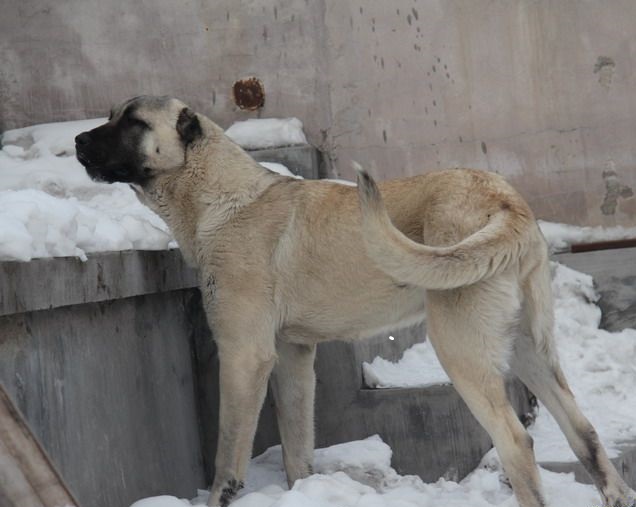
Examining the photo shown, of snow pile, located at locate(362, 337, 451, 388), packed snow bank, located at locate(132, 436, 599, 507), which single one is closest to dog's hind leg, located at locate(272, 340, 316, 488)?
packed snow bank, located at locate(132, 436, 599, 507)

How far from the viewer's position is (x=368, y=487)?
4.12 meters

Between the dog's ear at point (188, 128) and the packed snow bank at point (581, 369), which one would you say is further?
the packed snow bank at point (581, 369)

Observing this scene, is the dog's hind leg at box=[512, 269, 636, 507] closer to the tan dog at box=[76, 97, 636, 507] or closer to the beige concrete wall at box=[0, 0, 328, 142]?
the tan dog at box=[76, 97, 636, 507]

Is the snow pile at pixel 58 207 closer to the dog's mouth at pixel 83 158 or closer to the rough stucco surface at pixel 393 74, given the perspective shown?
the dog's mouth at pixel 83 158

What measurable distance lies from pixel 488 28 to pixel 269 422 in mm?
3259

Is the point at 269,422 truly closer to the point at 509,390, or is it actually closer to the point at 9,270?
the point at 509,390

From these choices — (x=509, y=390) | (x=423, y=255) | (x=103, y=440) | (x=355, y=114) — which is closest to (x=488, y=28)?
(x=355, y=114)

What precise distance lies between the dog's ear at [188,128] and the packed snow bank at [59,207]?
0.48 metres

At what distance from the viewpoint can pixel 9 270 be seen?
3254 mm

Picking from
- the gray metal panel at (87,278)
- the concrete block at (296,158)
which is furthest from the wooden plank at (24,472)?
the concrete block at (296,158)

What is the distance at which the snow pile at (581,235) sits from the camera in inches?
268

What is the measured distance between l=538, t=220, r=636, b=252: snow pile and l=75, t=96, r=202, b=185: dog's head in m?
2.92

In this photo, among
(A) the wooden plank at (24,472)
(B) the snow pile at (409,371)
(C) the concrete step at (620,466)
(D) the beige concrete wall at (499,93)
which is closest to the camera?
(A) the wooden plank at (24,472)

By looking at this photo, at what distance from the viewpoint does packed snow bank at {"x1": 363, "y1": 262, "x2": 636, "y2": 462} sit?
5.20m
